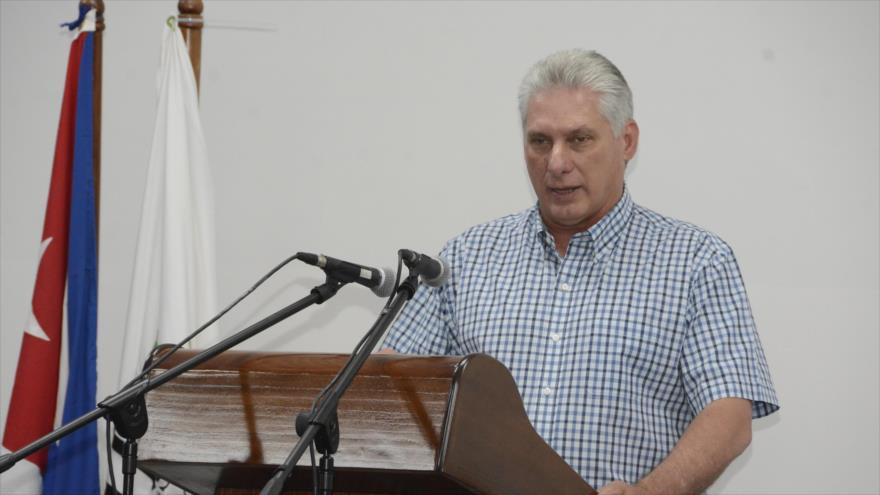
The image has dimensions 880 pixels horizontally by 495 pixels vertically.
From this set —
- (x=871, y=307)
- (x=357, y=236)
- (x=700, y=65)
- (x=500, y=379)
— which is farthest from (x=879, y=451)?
(x=500, y=379)

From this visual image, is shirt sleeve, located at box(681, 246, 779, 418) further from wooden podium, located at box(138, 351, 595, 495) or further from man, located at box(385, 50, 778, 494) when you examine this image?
wooden podium, located at box(138, 351, 595, 495)

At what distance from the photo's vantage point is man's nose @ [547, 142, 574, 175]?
7.43 ft

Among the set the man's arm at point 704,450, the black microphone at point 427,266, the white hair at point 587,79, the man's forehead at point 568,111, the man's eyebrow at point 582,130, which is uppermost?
the white hair at point 587,79

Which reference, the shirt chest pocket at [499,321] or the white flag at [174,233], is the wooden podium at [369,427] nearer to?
the shirt chest pocket at [499,321]

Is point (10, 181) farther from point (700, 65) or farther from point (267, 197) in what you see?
point (700, 65)

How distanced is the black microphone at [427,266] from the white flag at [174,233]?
1765mm

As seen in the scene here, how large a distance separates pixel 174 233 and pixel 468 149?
3.33ft

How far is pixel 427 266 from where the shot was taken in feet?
5.24

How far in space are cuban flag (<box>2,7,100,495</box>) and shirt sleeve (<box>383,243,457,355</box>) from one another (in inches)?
57.2

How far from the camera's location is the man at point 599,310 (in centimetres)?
213

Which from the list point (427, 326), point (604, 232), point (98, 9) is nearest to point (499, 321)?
point (427, 326)

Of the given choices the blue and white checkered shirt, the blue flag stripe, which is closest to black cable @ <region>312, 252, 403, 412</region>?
the blue and white checkered shirt

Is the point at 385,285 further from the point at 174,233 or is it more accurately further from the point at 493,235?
the point at 174,233

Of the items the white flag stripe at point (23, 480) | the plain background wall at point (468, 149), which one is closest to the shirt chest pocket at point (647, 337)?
the plain background wall at point (468, 149)
